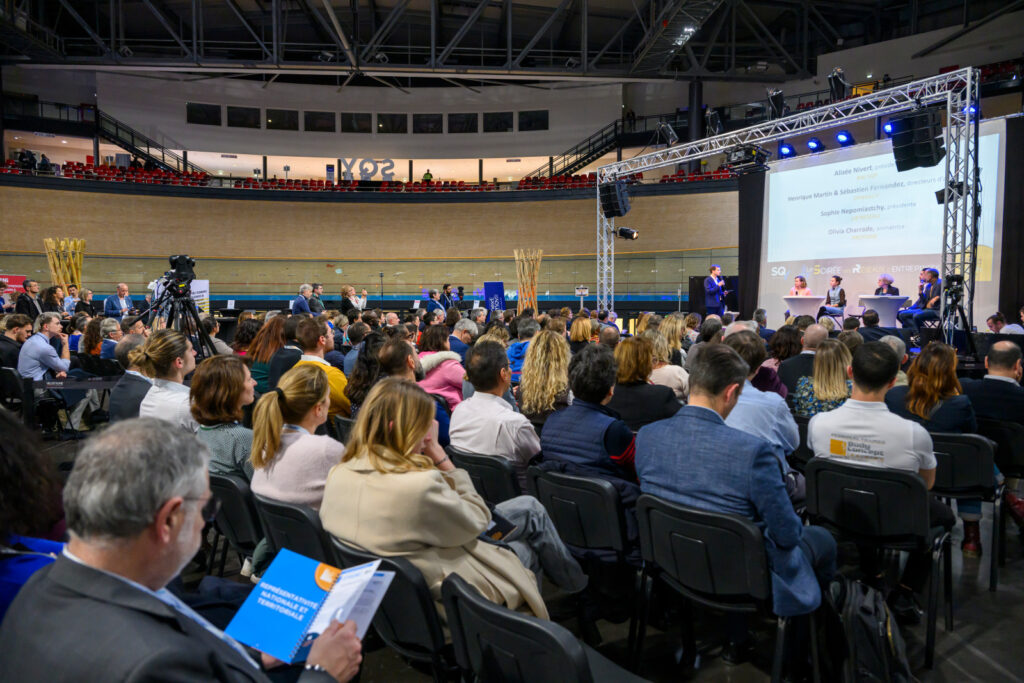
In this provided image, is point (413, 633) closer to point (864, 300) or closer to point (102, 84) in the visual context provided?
point (864, 300)

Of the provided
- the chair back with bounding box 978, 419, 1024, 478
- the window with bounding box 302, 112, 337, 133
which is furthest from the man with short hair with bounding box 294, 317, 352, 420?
the window with bounding box 302, 112, 337, 133

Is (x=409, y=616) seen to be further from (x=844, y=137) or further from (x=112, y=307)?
(x=844, y=137)

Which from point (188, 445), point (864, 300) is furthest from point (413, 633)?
point (864, 300)

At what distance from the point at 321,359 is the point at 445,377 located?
0.95 m

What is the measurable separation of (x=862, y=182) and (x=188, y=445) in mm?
14330

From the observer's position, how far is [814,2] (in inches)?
786

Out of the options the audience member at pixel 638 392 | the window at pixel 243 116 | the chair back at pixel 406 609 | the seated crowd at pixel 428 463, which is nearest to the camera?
the seated crowd at pixel 428 463

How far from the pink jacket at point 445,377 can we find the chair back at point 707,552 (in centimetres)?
228

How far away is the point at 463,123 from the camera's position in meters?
25.3

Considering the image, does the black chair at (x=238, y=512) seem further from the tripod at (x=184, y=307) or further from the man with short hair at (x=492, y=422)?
the tripod at (x=184, y=307)

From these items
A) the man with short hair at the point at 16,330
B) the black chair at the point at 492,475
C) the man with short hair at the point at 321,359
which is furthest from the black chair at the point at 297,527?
the man with short hair at the point at 16,330

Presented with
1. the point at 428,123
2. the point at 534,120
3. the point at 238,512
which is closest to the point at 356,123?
the point at 428,123

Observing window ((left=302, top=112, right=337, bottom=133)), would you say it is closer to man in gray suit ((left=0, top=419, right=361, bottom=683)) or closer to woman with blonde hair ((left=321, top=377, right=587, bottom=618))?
woman with blonde hair ((left=321, top=377, right=587, bottom=618))

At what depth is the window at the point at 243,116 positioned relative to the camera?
24.6 metres
